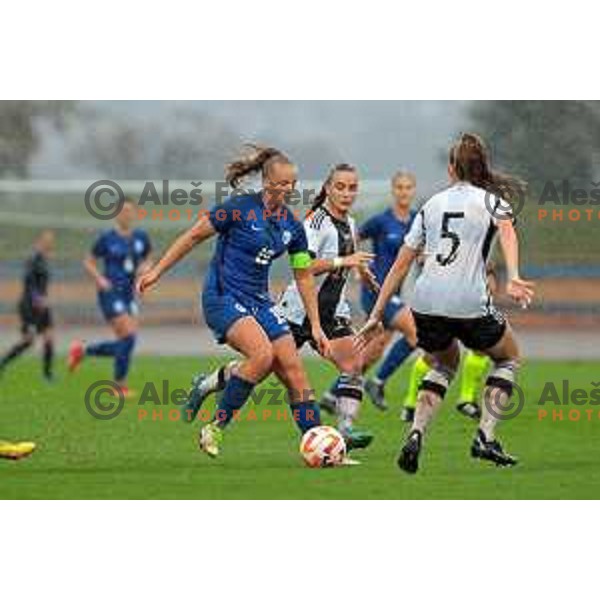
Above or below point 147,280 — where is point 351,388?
below

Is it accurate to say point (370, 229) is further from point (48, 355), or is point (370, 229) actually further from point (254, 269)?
point (48, 355)

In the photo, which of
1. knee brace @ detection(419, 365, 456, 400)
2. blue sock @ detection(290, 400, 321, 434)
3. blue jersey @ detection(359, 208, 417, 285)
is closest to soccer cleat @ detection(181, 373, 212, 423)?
blue sock @ detection(290, 400, 321, 434)

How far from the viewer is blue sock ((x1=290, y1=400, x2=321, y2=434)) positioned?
37.2 ft

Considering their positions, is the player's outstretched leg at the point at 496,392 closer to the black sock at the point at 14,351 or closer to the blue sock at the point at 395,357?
the blue sock at the point at 395,357

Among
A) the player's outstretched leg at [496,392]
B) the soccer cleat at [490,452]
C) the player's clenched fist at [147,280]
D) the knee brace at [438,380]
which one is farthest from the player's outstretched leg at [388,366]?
the player's clenched fist at [147,280]

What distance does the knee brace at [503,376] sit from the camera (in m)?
11.3

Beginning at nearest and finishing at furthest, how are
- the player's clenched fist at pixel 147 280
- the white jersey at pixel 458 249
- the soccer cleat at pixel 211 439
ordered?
the player's clenched fist at pixel 147 280 → the white jersey at pixel 458 249 → the soccer cleat at pixel 211 439

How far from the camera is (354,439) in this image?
496 inches

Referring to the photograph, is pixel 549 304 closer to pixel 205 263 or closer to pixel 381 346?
pixel 205 263

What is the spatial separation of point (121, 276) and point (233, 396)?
18.2 ft

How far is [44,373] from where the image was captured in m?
18.6

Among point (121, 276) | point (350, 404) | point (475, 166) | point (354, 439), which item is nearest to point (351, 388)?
point (350, 404)

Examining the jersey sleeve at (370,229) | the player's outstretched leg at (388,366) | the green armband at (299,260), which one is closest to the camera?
the green armband at (299,260)

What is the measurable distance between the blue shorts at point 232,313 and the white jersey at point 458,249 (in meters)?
0.93
